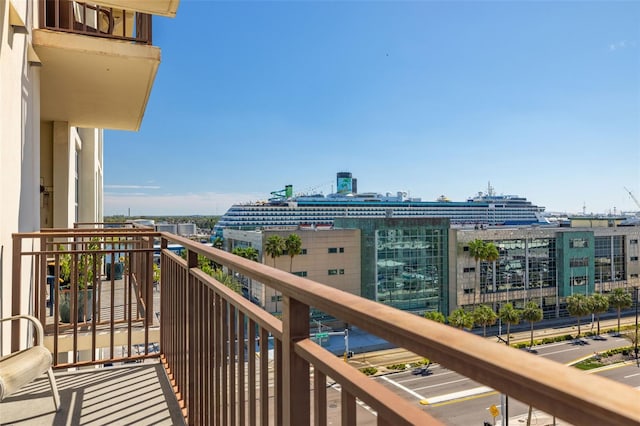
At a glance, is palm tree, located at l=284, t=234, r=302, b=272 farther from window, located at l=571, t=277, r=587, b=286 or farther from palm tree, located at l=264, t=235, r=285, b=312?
window, located at l=571, t=277, r=587, b=286

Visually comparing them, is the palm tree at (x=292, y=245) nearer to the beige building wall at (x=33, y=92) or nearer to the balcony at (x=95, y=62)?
the beige building wall at (x=33, y=92)

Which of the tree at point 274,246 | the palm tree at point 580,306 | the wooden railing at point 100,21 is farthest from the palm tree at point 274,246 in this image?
the wooden railing at point 100,21

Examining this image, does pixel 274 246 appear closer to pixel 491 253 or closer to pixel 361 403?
pixel 491 253

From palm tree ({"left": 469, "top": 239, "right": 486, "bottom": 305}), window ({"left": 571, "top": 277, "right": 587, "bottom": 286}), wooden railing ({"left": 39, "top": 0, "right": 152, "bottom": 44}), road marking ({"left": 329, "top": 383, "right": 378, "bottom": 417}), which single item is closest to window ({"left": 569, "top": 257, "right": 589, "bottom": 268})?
window ({"left": 571, "top": 277, "right": 587, "bottom": 286})

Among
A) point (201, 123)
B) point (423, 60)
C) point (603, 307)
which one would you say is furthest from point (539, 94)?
point (201, 123)

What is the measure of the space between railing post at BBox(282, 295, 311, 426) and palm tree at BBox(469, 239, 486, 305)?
93.6ft

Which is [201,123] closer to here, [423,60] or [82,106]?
[423,60]

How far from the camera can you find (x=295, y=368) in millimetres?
814

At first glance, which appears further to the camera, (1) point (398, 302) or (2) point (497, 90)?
(2) point (497, 90)

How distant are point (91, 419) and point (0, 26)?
2.29 metres

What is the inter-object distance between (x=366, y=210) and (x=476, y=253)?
27.4m

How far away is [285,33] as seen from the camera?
2562cm

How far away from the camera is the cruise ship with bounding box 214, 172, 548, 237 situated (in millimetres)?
45531

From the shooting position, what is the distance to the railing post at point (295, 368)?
812 mm
